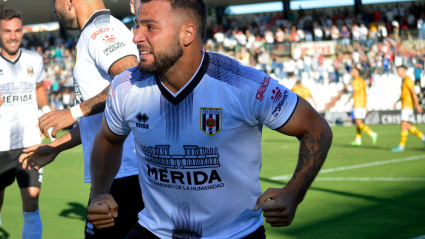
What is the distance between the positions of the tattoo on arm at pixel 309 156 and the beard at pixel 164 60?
821 mm

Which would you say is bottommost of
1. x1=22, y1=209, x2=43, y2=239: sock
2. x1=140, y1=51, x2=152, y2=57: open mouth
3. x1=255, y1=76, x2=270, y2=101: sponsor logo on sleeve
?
x1=22, y1=209, x2=43, y2=239: sock

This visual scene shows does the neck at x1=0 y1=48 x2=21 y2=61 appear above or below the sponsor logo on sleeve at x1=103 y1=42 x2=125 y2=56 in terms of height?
above

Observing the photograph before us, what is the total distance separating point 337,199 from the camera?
823cm

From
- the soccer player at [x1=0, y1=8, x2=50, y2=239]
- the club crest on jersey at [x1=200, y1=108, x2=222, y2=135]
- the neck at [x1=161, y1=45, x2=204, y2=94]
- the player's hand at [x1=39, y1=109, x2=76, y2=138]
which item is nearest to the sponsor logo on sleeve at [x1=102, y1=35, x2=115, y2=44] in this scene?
the player's hand at [x1=39, y1=109, x2=76, y2=138]

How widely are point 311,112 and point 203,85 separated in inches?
23.7

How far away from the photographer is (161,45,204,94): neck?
2.79 metres

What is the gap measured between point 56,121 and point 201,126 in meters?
1.27

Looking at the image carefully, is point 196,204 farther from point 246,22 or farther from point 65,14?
point 246,22

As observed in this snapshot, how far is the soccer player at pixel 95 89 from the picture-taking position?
355cm

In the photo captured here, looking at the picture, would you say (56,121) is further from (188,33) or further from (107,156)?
(188,33)

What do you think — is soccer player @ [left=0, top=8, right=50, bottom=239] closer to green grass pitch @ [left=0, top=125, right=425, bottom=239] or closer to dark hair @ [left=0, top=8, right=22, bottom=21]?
dark hair @ [left=0, top=8, right=22, bottom=21]

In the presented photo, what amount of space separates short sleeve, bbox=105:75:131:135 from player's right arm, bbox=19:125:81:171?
1180 millimetres

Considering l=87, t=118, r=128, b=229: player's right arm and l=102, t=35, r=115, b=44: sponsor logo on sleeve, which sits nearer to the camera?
l=87, t=118, r=128, b=229: player's right arm

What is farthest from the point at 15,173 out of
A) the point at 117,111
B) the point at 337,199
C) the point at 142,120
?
the point at 337,199
